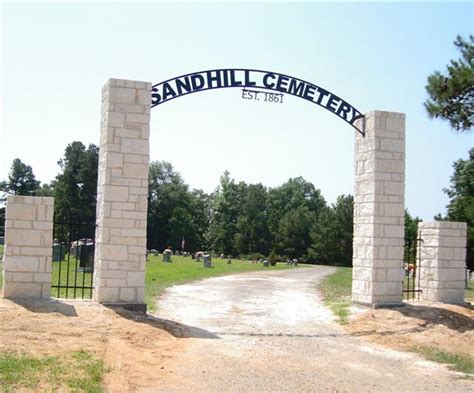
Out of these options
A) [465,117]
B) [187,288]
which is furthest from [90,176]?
[465,117]

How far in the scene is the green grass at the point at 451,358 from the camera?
8344 millimetres

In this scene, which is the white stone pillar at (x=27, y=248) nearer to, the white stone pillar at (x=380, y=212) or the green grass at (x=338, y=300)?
the green grass at (x=338, y=300)

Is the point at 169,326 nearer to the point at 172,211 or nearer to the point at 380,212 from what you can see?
the point at 380,212

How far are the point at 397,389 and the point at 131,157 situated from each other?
5.99 metres

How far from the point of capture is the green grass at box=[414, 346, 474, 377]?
27.4 feet

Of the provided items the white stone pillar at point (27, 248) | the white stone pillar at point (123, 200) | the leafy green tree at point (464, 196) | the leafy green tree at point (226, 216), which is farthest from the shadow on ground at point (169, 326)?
the leafy green tree at point (226, 216)

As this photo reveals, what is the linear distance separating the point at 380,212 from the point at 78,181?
48.6m

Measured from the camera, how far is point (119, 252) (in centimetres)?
1005

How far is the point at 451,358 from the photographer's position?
8.99 m

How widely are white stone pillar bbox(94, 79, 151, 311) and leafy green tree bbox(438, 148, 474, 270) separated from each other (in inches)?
891

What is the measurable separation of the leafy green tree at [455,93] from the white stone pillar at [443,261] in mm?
2680

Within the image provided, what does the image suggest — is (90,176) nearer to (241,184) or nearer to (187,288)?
(241,184)

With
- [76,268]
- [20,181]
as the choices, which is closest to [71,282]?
[76,268]

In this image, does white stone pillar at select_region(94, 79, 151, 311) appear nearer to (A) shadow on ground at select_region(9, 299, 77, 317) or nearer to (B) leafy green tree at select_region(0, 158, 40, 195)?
(A) shadow on ground at select_region(9, 299, 77, 317)
